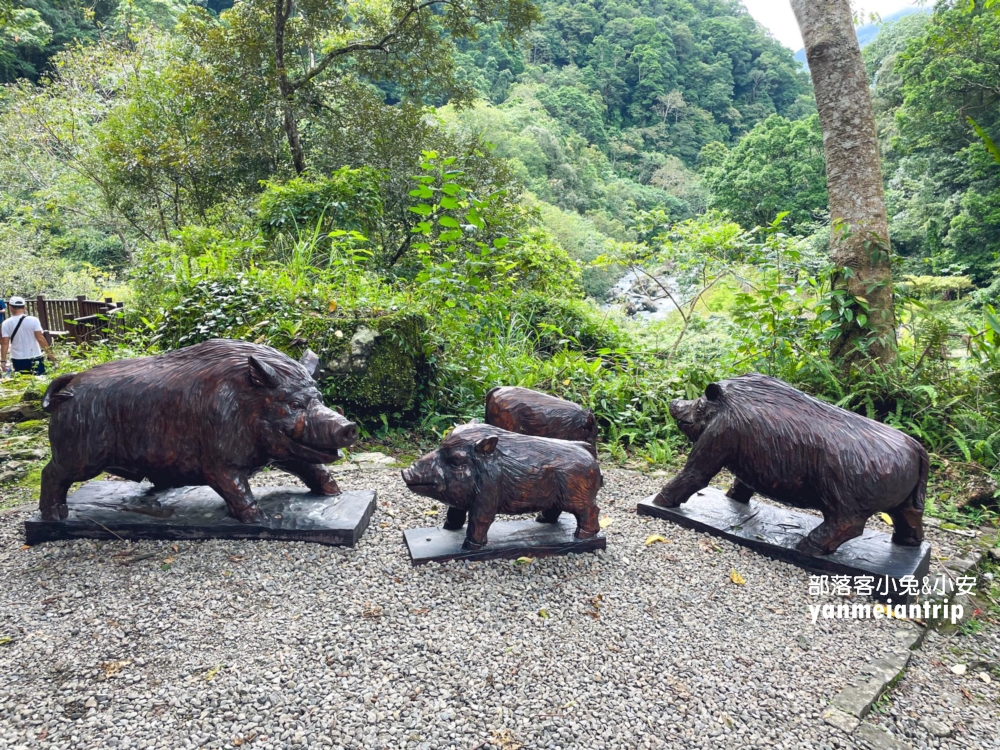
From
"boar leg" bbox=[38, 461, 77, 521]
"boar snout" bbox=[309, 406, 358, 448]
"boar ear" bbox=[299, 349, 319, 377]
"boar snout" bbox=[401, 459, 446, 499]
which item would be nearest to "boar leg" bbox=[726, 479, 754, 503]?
"boar snout" bbox=[401, 459, 446, 499]

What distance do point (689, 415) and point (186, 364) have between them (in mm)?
3117

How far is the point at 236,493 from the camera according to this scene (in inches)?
137

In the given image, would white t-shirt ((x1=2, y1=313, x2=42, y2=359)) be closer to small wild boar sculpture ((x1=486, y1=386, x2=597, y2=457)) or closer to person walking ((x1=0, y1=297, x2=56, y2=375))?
person walking ((x1=0, y1=297, x2=56, y2=375))

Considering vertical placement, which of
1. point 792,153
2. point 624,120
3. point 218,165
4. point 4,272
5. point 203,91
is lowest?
point 4,272

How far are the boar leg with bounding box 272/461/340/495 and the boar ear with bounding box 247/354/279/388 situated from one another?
0.60m

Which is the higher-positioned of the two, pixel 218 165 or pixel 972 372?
pixel 218 165

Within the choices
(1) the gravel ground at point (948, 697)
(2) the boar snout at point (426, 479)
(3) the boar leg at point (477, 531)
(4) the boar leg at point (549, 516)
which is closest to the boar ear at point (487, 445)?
(2) the boar snout at point (426, 479)

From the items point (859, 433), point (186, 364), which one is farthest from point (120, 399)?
point (859, 433)

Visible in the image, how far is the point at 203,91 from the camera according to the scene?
11547mm

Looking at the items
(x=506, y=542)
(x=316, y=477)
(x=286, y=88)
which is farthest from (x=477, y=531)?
(x=286, y=88)

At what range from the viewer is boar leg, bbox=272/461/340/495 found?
12.4ft

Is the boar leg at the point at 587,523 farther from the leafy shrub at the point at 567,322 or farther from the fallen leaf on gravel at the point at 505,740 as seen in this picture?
the leafy shrub at the point at 567,322

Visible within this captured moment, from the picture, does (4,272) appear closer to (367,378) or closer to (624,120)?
(367,378)

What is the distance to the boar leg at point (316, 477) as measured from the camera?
377cm
